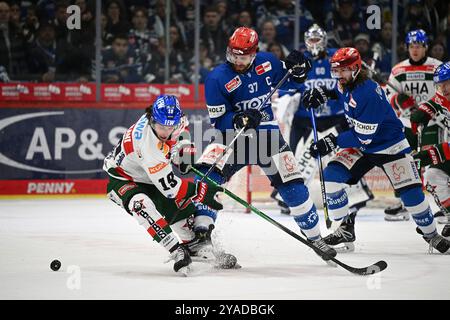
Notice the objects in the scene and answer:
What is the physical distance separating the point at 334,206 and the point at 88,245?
1.70 meters

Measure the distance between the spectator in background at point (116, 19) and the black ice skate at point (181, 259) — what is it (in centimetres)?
448

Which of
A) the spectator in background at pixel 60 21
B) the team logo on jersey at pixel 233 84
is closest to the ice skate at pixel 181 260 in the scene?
the team logo on jersey at pixel 233 84

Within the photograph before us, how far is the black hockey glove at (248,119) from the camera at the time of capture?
18.9 ft

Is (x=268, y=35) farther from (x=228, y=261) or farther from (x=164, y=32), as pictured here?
(x=228, y=261)

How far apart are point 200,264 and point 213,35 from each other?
14.4 ft

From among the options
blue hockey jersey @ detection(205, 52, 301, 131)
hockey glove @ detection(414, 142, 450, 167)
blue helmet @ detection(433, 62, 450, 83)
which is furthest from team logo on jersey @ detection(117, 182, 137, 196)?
blue helmet @ detection(433, 62, 450, 83)

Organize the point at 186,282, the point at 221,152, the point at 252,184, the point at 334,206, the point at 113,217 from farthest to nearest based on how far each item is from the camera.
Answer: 1. the point at 252,184
2. the point at 113,217
3. the point at 334,206
4. the point at 221,152
5. the point at 186,282

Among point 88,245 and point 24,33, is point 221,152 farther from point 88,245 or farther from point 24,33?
point 24,33

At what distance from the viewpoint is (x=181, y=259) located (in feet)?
17.5

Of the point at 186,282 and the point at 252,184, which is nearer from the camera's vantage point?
the point at 186,282

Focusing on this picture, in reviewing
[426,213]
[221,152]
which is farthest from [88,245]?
[426,213]

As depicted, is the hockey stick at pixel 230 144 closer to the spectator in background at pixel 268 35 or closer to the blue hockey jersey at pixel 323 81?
the blue hockey jersey at pixel 323 81

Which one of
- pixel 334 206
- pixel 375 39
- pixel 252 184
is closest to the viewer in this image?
pixel 334 206
